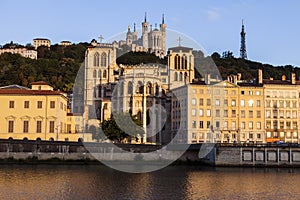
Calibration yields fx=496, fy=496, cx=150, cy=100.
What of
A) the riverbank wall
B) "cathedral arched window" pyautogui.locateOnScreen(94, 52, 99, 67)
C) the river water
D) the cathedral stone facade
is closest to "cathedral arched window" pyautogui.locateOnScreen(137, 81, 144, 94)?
the cathedral stone facade

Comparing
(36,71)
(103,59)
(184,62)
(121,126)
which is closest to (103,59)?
(103,59)

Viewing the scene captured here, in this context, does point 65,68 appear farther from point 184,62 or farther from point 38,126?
point 38,126

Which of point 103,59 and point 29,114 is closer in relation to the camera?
point 29,114

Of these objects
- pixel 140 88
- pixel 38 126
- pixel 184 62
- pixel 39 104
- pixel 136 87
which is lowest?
pixel 38 126

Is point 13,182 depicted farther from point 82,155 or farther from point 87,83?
point 87,83

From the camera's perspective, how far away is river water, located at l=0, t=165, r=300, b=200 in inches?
1484

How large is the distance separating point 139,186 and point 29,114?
41717 millimetres

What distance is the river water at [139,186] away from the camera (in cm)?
3769

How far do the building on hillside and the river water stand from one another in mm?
27550

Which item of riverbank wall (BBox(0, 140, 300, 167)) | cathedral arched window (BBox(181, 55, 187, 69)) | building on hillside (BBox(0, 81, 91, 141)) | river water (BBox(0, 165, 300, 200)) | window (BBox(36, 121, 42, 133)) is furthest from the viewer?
cathedral arched window (BBox(181, 55, 187, 69))

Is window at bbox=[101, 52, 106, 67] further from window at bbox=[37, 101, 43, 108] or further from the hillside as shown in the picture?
window at bbox=[37, 101, 43, 108]

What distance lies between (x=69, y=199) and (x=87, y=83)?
98340 mm

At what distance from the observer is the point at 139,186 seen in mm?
43750

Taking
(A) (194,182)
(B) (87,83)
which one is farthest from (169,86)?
(A) (194,182)
